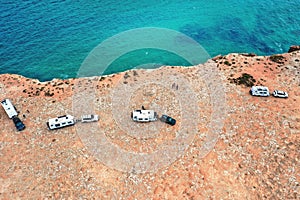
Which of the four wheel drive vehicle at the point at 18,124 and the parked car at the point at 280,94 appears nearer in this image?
the four wheel drive vehicle at the point at 18,124

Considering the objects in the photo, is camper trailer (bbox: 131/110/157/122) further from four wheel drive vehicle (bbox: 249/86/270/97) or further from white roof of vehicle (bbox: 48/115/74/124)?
four wheel drive vehicle (bbox: 249/86/270/97)

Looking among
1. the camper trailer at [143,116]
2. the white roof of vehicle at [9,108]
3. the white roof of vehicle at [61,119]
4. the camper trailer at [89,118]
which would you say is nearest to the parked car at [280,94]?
the camper trailer at [143,116]

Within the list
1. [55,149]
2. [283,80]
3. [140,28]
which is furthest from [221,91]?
[140,28]

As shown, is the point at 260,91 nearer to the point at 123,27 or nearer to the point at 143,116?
the point at 143,116

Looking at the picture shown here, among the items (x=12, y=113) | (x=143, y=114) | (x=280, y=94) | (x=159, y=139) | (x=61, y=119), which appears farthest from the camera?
(x=280, y=94)

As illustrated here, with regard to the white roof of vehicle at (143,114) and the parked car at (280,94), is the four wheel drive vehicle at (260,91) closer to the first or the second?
the parked car at (280,94)

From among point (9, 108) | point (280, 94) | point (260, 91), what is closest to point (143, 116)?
point (260, 91)
